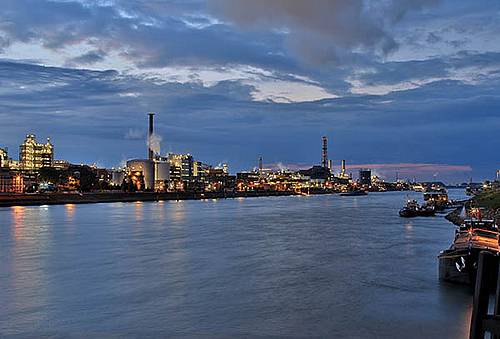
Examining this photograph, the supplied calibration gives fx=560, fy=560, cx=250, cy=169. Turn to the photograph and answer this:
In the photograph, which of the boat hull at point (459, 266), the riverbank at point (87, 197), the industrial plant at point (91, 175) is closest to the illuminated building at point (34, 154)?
the industrial plant at point (91, 175)

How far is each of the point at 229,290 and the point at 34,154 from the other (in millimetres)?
170261

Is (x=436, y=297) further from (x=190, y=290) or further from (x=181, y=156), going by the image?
(x=181, y=156)

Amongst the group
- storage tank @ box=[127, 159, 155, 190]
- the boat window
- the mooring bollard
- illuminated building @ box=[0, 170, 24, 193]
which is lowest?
the boat window

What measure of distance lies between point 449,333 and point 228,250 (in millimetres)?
16539

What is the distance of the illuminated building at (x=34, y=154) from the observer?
561 ft

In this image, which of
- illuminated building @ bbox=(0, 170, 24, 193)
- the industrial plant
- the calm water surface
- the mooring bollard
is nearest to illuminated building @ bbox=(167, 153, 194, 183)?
the industrial plant

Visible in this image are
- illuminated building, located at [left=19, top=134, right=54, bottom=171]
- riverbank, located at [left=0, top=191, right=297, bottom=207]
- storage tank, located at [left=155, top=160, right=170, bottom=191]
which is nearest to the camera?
riverbank, located at [left=0, top=191, right=297, bottom=207]

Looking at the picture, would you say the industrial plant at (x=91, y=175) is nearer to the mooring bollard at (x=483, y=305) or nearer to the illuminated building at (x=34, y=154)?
the illuminated building at (x=34, y=154)

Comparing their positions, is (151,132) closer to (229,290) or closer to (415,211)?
(415,211)

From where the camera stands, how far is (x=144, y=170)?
136 meters

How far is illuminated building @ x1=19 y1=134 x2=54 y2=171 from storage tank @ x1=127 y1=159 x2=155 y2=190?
4839 cm

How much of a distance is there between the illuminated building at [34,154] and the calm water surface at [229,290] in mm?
149008

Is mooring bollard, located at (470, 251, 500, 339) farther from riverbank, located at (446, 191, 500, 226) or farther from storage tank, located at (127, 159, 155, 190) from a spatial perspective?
storage tank, located at (127, 159, 155, 190)

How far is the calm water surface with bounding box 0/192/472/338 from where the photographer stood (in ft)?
41.4
